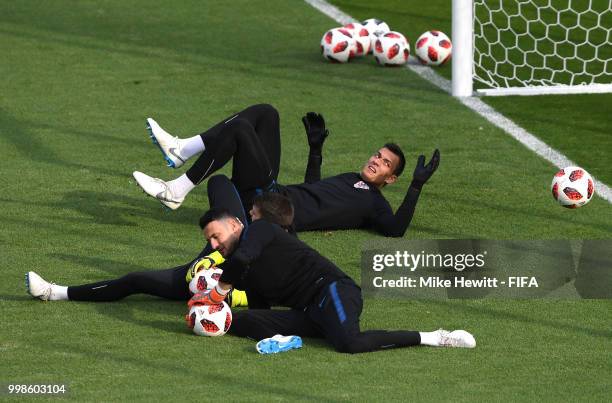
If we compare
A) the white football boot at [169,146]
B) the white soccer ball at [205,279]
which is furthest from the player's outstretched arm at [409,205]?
the white soccer ball at [205,279]

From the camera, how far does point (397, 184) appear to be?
35.9ft

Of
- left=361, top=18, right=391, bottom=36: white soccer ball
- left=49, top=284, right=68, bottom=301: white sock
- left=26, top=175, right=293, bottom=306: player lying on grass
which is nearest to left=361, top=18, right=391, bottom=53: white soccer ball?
left=361, top=18, right=391, bottom=36: white soccer ball

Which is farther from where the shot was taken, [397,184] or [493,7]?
[493,7]

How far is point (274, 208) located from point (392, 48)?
7.35 meters

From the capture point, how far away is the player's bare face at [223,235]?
24.1 ft

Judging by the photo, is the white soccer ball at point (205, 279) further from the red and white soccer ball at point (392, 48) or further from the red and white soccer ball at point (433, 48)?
the red and white soccer ball at point (433, 48)

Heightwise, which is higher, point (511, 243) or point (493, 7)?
point (493, 7)

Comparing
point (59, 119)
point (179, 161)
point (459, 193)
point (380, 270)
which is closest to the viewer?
point (380, 270)

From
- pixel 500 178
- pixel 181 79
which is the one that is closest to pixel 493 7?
pixel 181 79

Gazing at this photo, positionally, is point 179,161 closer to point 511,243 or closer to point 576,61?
point 511,243

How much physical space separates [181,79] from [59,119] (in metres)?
1.94

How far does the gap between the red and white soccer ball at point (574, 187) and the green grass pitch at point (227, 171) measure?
18 cm

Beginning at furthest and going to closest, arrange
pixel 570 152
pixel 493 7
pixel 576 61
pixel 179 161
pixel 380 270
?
pixel 493 7
pixel 576 61
pixel 570 152
pixel 179 161
pixel 380 270

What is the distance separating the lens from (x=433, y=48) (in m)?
14.8
